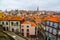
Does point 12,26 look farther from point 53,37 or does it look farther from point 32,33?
point 53,37

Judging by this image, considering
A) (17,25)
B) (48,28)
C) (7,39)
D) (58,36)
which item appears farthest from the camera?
(17,25)

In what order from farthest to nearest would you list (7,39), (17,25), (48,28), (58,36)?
1. (17,25)
2. (48,28)
3. (58,36)
4. (7,39)

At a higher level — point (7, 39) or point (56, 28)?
point (7, 39)

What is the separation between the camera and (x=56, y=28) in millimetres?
37156

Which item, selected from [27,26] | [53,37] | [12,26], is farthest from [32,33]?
[53,37]

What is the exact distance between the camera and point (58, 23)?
1449 inches

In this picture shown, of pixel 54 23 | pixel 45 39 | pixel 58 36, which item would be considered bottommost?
pixel 45 39

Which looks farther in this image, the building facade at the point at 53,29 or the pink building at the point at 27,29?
the pink building at the point at 27,29

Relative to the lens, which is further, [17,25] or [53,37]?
[17,25]

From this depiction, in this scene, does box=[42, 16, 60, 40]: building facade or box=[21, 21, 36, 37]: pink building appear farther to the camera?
box=[21, 21, 36, 37]: pink building

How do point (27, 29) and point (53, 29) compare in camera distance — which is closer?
point (53, 29)

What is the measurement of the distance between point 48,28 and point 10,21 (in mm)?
11957

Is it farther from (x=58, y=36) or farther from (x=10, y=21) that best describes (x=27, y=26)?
(x=58, y=36)

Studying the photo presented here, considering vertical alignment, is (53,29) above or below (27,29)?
above
